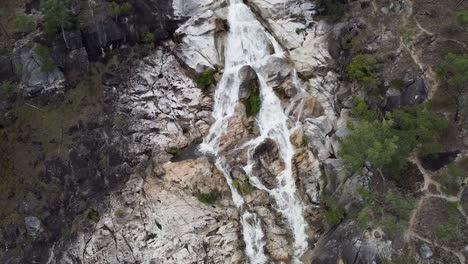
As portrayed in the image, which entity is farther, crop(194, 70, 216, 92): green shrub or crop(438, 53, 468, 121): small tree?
crop(194, 70, 216, 92): green shrub

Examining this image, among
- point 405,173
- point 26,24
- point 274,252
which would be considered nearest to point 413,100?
point 405,173

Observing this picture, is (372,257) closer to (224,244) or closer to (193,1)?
(224,244)

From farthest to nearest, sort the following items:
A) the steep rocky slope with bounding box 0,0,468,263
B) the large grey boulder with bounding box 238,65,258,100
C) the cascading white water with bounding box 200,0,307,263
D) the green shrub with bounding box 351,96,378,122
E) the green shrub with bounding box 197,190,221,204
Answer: the large grey boulder with bounding box 238,65,258,100
the green shrub with bounding box 351,96,378,122
the cascading white water with bounding box 200,0,307,263
the green shrub with bounding box 197,190,221,204
the steep rocky slope with bounding box 0,0,468,263

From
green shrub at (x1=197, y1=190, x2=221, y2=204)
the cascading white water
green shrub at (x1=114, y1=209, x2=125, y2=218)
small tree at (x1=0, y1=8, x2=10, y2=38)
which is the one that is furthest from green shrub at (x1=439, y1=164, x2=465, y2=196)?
small tree at (x1=0, y1=8, x2=10, y2=38)

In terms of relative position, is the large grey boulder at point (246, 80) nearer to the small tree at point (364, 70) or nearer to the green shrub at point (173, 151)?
the green shrub at point (173, 151)

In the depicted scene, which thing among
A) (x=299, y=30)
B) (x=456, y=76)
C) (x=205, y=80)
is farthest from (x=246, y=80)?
(x=456, y=76)

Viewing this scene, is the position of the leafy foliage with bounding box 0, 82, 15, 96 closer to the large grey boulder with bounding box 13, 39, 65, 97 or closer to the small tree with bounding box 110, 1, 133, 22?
the large grey boulder with bounding box 13, 39, 65, 97

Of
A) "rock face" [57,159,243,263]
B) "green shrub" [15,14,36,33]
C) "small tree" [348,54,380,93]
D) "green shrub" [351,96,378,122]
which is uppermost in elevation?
"green shrub" [15,14,36,33]

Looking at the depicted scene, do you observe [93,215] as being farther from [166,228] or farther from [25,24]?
[25,24]

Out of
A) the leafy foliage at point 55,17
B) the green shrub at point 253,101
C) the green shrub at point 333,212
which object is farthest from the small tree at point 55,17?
the green shrub at point 333,212
